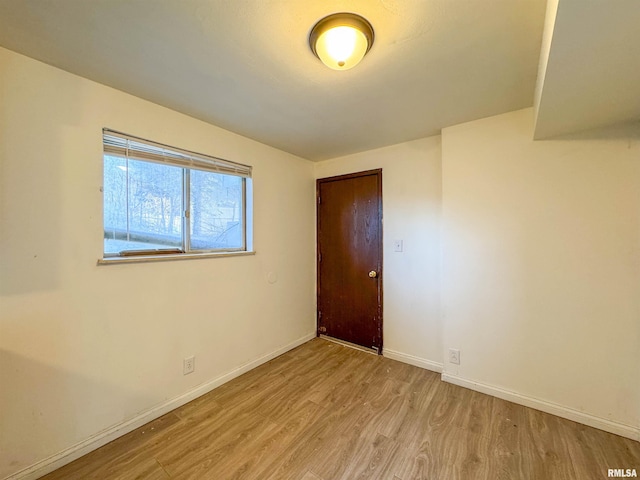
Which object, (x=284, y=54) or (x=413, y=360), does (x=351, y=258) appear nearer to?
(x=413, y=360)

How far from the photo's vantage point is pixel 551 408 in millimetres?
1806

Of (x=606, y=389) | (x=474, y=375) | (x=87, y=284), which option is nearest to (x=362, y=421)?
(x=474, y=375)

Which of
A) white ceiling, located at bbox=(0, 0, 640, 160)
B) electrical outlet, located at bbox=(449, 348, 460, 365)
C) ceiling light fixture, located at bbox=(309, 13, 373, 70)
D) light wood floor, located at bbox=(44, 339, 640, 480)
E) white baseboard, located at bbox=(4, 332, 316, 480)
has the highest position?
white ceiling, located at bbox=(0, 0, 640, 160)

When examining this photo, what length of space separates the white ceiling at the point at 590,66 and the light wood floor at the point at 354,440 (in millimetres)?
1957

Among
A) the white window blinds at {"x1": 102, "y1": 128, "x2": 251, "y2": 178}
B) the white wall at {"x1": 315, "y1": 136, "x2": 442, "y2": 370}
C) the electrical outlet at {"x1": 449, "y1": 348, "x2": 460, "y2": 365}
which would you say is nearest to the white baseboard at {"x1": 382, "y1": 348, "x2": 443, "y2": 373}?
the white wall at {"x1": 315, "y1": 136, "x2": 442, "y2": 370}

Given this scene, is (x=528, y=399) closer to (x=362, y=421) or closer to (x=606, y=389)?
(x=606, y=389)

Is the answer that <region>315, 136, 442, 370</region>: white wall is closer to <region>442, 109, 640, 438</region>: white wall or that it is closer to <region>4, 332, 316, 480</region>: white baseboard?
<region>442, 109, 640, 438</region>: white wall

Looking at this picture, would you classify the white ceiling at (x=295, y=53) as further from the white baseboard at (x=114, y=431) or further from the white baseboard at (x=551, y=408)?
the white baseboard at (x=114, y=431)

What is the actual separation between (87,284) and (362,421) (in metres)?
1.95

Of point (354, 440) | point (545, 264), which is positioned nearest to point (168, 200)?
point (354, 440)

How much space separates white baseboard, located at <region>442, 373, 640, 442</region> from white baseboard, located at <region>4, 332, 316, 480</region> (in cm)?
191

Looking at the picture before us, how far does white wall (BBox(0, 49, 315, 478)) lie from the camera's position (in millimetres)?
1287

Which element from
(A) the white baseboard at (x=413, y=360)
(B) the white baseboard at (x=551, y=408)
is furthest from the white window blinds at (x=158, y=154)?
(B) the white baseboard at (x=551, y=408)

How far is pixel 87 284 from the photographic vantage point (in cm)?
151
